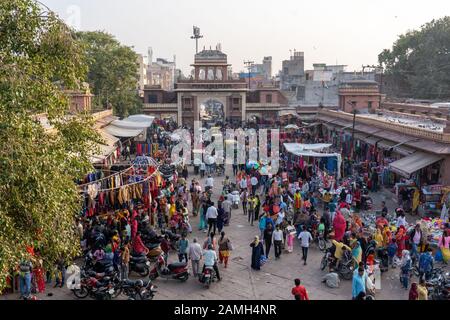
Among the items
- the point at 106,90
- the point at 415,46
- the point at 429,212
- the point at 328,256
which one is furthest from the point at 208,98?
the point at 328,256

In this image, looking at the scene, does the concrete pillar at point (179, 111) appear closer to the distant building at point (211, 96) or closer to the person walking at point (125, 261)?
the distant building at point (211, 96)

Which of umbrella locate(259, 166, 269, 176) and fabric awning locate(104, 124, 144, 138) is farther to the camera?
fabric awning locate(104, 124, 144, 138)

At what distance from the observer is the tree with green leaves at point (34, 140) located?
6.27m

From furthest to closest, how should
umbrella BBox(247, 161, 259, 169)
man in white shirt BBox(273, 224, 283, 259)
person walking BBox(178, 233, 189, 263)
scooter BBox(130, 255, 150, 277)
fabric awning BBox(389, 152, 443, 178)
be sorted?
umbrella BBox(247, 161, 259, 169) < fabric awning BBox(389, 152, 443, 178) < man in white shirt BBox(273, 224, 283, 259) < person walking BBox(178, 233, 189, 263) < scooter BBox(130, 255, 150, 277)

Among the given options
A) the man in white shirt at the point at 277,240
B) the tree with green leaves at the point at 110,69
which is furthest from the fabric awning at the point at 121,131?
the man in white shirt at the point at 277,240

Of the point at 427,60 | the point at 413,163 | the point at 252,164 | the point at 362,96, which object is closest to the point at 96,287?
the point at 413,163

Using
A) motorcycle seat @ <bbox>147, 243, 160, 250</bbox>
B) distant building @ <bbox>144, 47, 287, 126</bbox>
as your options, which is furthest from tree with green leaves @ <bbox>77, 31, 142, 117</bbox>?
motorcycle seat @ <bbox>147, 243, 160, 250</bbox>

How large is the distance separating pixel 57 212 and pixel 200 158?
62.5 ft

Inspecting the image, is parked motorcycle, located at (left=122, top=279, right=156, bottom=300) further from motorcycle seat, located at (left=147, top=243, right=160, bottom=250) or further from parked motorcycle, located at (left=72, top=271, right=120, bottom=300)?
motorcycle seat, located at (left=147, top=243, right=160, bottom=250)

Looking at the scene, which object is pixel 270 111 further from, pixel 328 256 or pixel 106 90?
pixel 328 256

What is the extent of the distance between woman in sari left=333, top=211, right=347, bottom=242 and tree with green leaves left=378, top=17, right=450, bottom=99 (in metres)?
36.3

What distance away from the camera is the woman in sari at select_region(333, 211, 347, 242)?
43.6 ft

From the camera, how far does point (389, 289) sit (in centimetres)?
1130

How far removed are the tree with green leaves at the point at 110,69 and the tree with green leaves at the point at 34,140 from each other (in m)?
34.0
